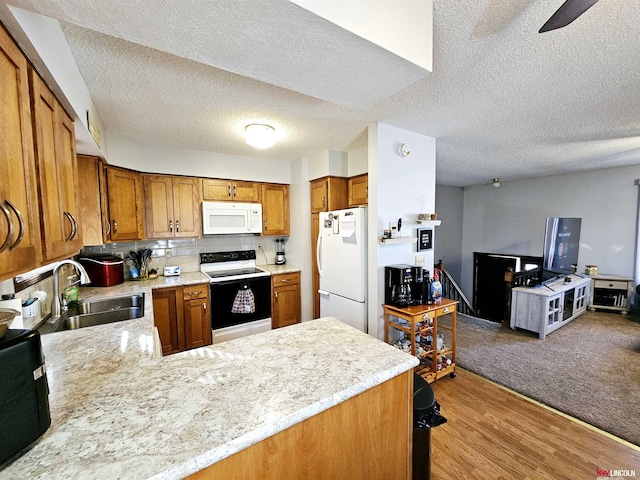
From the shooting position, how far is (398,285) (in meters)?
2.42

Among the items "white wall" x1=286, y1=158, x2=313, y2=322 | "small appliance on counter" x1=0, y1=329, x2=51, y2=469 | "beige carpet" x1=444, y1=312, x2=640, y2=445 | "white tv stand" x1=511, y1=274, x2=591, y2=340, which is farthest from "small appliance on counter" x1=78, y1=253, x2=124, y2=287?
"white tv stand" x1=511, y1=274, x2=591, y2=340

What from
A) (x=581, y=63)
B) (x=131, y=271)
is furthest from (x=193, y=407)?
(x=131, y=271)

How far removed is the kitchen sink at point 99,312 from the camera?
1837 millimetres

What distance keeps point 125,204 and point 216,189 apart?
0.97 metres

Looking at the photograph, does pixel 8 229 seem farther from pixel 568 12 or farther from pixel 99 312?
pixel 568 12

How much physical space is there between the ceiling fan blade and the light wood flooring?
2.39 metres

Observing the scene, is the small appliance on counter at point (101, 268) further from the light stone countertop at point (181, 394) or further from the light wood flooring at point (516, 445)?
the light wood flooring at point (516, 445)

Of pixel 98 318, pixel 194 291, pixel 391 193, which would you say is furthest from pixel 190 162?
pixel 391 193

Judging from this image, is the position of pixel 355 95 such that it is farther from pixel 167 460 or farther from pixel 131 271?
pixel 131 271

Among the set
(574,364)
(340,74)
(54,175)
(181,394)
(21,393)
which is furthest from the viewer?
(574,364)

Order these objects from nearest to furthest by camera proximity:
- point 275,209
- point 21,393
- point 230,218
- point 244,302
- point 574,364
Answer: point 21,393 < point 574,364 < point 244,302 < point 230,218 < point 275,209

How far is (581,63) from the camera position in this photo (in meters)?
1.52

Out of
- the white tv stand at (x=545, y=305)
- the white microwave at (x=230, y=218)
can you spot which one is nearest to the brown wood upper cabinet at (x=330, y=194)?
the white microwave at (x=230, y=218)

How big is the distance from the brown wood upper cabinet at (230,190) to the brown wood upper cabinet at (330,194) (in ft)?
2.78
